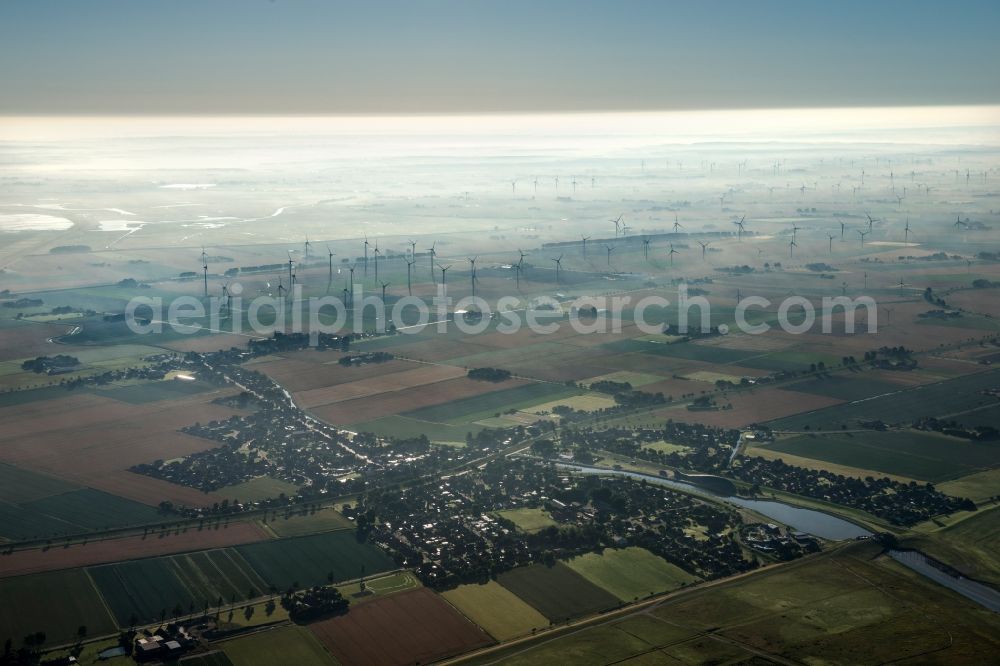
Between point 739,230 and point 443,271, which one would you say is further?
point 739,230

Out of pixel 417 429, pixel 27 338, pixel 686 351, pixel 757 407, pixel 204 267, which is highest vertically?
pixel 204 267

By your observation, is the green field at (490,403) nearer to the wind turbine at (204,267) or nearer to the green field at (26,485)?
the green field at (26,485)

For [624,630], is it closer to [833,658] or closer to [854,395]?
[833,658]

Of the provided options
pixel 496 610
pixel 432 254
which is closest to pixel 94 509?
pixel 496 610

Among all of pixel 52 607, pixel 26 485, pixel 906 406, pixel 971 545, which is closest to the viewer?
pixel 52 607

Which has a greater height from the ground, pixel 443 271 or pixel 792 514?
pixel 443 271

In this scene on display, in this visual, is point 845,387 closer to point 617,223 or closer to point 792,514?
point 792,514

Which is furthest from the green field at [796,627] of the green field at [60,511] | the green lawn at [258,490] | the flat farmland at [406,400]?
the flat farmland at [406,400]
